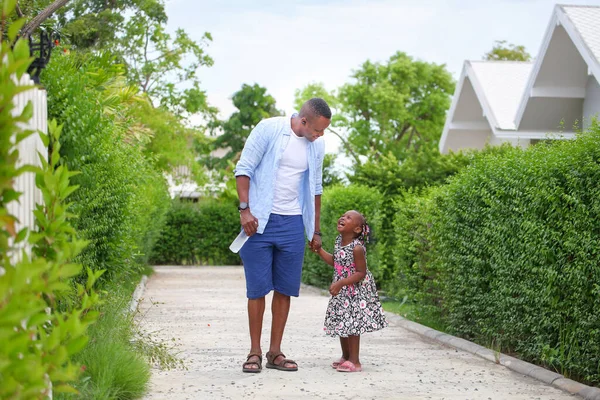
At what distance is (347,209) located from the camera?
17.3 meters

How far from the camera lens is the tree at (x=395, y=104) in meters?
55.1

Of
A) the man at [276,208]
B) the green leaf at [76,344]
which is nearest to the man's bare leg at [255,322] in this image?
the man at [276,208]

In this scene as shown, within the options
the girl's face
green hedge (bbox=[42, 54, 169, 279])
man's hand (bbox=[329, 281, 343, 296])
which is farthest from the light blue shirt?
green hedge (bbox=[42, 54, 169, 279])

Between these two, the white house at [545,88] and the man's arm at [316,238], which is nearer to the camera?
the man's arm at [316,238]


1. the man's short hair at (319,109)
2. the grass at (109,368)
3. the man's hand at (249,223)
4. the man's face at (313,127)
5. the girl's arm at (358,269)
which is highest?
the man's short hair at (319,109)

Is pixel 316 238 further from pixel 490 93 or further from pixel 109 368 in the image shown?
pixel 490 93

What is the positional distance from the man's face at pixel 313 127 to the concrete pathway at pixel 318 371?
2.06 m

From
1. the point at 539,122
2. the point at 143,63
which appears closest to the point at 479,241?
the point at 539,122

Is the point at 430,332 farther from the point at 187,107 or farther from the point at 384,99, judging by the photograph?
the point at 384,99

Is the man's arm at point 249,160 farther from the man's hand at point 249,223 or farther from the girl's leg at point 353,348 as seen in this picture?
the girl's leg at point 353,348

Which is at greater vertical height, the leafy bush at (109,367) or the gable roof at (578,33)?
the gable roof at (578,33)

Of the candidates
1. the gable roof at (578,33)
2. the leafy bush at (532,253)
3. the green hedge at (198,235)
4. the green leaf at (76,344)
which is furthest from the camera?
the green hedge at (198,235)

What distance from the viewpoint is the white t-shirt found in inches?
294

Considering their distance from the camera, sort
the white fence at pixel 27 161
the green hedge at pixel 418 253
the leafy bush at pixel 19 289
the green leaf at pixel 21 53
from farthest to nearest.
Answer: the green hedge at pixel 418 253 < the white fence at pixel 27 161 < the green leaf at pixel 21 53 < the leafy bush at pixel 19 289
